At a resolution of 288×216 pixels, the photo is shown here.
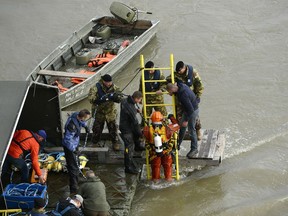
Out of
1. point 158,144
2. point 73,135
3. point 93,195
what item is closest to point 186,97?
point 158,144

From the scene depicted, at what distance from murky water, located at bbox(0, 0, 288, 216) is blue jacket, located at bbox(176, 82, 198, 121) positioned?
1776 mm

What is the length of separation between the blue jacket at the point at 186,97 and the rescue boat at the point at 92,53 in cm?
451

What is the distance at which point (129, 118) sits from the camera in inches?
432

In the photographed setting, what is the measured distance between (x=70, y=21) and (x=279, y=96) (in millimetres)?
9655

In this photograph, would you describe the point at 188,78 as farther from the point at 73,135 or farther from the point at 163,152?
the point at 73,135

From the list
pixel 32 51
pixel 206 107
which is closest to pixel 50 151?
pixel 206 107

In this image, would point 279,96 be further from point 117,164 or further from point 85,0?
point 85,0

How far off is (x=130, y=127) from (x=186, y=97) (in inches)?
52.0

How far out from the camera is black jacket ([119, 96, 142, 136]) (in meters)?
10.8

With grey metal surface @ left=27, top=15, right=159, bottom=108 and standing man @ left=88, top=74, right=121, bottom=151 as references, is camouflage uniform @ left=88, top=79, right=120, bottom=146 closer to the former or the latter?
standing man @ left=88, top=74, right=121, bottom=151

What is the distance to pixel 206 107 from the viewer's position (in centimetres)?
1545

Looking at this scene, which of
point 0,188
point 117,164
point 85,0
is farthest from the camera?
point 85,0

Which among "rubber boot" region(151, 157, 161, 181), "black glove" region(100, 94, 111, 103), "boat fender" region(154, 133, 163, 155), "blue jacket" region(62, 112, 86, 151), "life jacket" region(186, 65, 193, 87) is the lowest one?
"rubber boot" region(151, 157, 161, 181)

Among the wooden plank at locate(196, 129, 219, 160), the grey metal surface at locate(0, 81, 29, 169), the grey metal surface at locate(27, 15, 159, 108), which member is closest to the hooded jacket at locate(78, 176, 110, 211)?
the grey metal surface at locate(0, 81, 29, 169)
